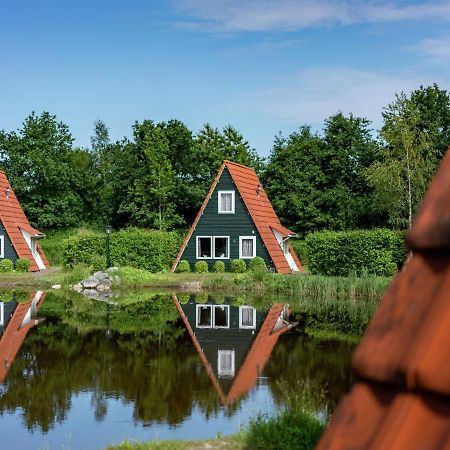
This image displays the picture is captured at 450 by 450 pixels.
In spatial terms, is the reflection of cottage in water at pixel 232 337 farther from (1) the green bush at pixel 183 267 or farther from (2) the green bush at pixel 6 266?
(2) the green bush at pixel 6 266

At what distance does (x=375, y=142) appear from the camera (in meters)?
48.5

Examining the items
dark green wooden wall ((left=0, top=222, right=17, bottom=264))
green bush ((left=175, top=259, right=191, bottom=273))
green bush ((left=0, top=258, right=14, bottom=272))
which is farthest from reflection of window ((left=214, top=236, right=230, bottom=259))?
dark green wooden wall ((left=0, top=222, right=17, bottom=264))

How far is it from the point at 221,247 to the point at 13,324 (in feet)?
61.6

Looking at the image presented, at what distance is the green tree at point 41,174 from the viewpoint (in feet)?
164

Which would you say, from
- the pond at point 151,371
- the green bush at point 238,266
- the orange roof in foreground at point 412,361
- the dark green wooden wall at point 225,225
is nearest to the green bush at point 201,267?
the dark green wooden wall at point 225,225

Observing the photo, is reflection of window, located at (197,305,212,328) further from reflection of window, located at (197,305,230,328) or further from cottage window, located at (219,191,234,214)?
cottage window, located at (219,191,234,214)

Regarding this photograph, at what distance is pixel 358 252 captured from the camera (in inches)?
1300

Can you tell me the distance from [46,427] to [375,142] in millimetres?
40471

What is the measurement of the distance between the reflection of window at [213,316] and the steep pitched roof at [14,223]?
16.7 metres

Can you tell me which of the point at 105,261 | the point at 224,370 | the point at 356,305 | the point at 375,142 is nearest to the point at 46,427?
the point at 224,370

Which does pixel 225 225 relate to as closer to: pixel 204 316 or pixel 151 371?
pixel 204 316

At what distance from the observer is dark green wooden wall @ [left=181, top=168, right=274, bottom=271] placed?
38.5 m

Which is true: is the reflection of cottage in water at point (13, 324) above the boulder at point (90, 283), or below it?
below

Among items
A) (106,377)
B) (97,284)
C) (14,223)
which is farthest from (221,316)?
(14,223)
